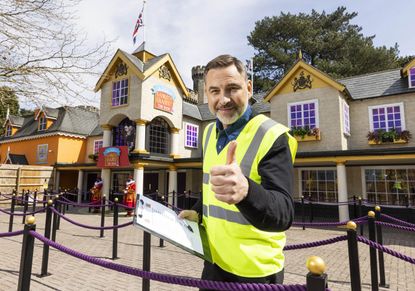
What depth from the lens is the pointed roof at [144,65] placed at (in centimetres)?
1485

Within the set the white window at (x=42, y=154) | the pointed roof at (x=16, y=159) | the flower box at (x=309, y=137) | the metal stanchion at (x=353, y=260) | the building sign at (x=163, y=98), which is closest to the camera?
the metal stanchion at (x=353, y=260)

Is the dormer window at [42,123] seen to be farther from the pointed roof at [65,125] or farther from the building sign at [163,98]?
the building sign at [163,98]

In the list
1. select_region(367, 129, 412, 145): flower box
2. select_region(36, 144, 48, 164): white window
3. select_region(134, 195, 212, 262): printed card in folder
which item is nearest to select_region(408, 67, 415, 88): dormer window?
select_region(367, 129, 412, 145): flower box

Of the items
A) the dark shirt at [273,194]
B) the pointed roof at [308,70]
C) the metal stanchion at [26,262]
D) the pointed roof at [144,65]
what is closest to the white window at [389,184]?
the pointed roof at [308,70]

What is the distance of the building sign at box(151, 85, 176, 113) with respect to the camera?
15352mm

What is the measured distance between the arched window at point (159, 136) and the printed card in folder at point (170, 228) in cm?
1442

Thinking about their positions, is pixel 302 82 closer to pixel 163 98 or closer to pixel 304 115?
pixel 304 115

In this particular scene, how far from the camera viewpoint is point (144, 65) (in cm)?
1597

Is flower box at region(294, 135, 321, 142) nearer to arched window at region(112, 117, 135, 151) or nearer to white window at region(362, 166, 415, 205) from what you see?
white window at region(362, 166, 415, 205)

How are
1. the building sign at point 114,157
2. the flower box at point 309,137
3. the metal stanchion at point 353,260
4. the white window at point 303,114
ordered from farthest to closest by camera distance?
the building sign at point 114,157, the white window at point 303,114, the flower box at point 309,137, the metal stanchion at point 353,260

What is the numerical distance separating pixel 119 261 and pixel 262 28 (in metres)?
32.4

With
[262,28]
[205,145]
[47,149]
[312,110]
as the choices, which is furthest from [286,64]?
[205,145]

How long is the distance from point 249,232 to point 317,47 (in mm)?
32463

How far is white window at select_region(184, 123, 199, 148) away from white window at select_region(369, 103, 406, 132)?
404 inches
